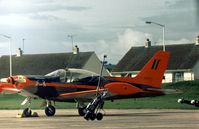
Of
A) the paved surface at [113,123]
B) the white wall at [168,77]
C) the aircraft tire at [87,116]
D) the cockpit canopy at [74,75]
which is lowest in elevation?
the paved surface at [113,123]

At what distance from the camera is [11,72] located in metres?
88.5

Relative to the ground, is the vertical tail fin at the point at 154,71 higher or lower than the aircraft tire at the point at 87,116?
higher

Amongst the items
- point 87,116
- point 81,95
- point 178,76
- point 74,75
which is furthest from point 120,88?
point 178,76

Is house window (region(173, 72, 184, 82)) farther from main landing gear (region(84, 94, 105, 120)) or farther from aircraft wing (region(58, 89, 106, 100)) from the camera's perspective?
main landing gear (region(84, 94, 105, 120))

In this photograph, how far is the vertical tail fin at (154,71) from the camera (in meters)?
29.0

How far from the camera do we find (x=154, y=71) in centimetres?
2950

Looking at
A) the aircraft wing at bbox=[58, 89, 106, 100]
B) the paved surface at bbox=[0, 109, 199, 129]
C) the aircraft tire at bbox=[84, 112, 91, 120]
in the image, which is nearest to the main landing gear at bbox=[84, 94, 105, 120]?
the aircraft tire at bbox=[84, 112, 91, 120]

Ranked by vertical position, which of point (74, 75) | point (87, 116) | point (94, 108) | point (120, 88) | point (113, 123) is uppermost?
point (74, 75)

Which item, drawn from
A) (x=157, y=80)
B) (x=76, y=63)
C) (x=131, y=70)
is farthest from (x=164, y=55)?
(x=76, y=63)

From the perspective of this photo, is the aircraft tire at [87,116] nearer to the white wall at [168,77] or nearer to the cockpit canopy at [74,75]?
the cockpit canopy at [74,75]

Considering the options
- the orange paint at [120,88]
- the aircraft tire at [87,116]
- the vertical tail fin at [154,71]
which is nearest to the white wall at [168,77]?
the vertical tail fin at [154,71]

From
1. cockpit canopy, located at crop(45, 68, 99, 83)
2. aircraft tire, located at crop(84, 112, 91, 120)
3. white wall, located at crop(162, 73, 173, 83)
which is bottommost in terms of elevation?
aircraft tire, located at crop(84, 112, 91, 120)

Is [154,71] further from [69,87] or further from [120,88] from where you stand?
[69,87]

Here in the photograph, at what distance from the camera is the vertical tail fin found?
28984 millimetres
